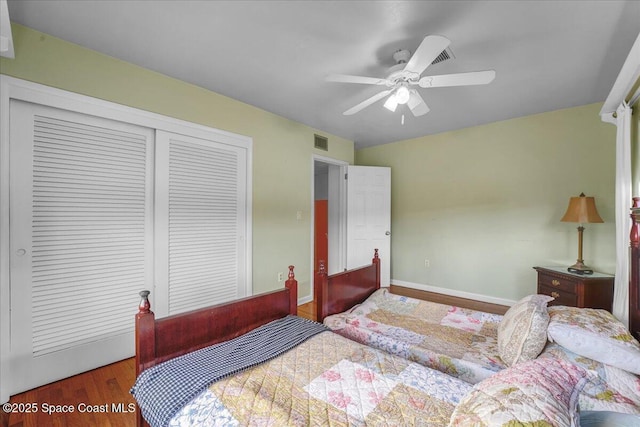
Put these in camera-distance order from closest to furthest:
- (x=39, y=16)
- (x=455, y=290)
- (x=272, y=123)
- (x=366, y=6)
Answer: (x=366, y=6)
(x=39, y=16)
(x=272, y=123)
(x=455, y=290)

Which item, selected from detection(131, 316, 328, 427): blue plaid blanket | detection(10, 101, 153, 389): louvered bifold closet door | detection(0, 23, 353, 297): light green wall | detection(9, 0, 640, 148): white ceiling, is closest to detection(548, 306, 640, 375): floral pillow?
detection(131, 316, 328, 427): blue plaid blanket

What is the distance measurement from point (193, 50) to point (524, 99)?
10.4 feet

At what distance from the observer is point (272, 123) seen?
329 centimetres

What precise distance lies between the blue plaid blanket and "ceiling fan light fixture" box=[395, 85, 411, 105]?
5.53 feet

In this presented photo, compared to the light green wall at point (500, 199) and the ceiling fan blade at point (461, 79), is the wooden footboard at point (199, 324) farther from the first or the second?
the light green wall at point (500, 199)

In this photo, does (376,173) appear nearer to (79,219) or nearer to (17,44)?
(79,219)

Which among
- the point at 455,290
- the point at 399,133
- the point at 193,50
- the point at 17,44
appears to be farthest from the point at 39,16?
the point at 455,290

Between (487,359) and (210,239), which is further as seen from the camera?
(210,239)

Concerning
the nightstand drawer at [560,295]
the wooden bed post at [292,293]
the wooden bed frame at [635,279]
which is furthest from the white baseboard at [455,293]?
the wooden bed post at [292,293]

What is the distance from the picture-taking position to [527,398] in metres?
0.75

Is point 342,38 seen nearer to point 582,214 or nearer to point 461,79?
point 461,79

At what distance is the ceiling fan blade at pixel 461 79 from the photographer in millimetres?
1667

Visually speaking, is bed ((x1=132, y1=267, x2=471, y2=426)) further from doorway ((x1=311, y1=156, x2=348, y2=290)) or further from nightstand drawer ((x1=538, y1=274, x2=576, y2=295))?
doorway ((x1=311, y1=156, x2=348, y2=290))

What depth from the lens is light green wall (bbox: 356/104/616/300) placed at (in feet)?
9.75
